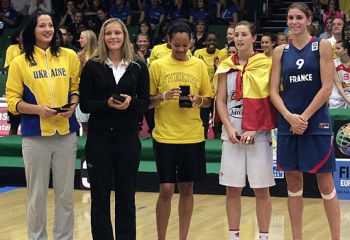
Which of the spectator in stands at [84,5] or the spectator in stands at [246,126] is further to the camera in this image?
the spectator in stands at [84,5]

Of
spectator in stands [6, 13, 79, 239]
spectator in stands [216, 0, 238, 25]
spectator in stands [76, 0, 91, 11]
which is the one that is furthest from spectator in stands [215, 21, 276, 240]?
spectator in stands [76, 0, 91, 11]

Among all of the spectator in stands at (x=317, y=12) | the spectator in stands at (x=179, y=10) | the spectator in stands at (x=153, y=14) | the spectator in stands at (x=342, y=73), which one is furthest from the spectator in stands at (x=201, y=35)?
the spectator in stands at (x=342, y=73)

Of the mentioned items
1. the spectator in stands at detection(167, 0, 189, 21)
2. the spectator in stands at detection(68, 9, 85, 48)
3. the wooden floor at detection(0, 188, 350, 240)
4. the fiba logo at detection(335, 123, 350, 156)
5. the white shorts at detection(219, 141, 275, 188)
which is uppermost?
the spectator in stands at detection(167, 0, 189, 21)

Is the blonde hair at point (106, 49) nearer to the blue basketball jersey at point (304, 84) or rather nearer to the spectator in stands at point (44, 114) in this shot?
the spectator in stands at point (44, 114)

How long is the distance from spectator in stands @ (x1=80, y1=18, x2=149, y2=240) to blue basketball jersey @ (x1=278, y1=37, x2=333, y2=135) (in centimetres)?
109

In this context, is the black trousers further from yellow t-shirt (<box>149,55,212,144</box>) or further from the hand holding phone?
the hand holding phone

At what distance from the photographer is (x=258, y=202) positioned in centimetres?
672

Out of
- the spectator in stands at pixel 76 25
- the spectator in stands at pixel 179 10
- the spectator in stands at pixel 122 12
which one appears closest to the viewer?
the spectator in stands at pixel 76 25

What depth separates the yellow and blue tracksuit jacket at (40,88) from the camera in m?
6.35

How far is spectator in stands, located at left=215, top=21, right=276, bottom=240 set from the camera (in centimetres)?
659

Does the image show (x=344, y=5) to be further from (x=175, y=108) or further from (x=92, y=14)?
(x=175, y=108)

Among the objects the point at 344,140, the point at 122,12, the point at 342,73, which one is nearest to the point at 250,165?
the point at 344,140

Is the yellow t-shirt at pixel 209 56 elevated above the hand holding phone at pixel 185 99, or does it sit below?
below

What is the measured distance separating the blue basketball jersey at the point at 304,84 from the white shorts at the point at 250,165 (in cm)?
24
